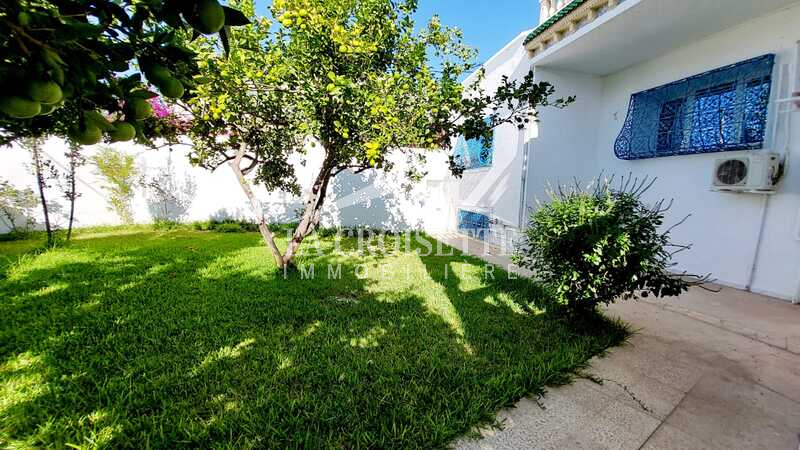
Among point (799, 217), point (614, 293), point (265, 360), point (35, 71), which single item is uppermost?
point (35, 71)

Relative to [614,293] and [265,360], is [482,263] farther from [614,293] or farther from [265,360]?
[265,360]

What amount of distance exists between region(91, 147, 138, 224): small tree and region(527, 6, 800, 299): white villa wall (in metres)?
11.6

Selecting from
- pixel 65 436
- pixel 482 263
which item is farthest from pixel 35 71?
pixel 482 263

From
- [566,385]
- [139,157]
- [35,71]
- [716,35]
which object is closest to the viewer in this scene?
[35,71]

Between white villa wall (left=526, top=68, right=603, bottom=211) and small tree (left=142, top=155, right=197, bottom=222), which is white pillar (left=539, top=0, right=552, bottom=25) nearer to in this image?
white villa wall (left=526, top=68, right=603, bottom=211)

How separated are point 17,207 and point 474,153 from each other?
12.8 meters

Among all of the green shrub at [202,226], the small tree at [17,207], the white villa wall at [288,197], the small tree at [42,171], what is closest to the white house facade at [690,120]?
the white villa wall at [288,197]

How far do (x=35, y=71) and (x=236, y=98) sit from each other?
10.5 feet

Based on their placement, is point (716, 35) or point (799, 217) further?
point (716, 35)

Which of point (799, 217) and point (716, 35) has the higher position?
point (716, 35)

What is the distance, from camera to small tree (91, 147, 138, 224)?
337 inches

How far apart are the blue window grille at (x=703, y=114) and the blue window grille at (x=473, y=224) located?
3.79 m

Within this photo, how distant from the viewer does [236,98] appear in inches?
133

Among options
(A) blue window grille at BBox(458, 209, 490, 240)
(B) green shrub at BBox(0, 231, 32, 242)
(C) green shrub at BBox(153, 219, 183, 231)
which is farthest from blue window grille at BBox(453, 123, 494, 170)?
(B) green shrub at BBox(0, 231, 32, 242)
